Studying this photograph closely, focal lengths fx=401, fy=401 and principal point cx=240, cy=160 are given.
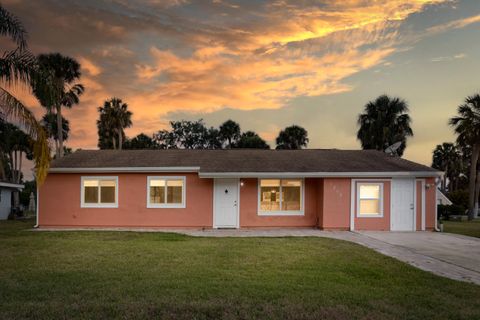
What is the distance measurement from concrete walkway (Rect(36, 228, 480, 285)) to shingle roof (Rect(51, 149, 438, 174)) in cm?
264

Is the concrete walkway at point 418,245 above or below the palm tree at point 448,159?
below

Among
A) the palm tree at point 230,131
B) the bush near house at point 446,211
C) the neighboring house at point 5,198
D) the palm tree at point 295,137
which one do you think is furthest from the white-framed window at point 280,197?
the palm tree at point 230,131

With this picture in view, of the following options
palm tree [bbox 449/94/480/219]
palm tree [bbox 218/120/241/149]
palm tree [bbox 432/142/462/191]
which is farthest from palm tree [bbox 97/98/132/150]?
palm tree [bbox 432/142/462/191]

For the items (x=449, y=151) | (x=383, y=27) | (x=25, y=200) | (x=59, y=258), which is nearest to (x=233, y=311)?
(x=59, y=258)

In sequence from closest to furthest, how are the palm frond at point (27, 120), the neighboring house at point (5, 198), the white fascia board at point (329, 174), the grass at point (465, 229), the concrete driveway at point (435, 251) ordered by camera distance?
1. the concrete driveway at point (435, 251)
2. the palm frond at point (27, 120)
3. the white fascia board at point (329, 174)
4. the grass at point (465, 229)
5. the neighboring house at point (5, 198)

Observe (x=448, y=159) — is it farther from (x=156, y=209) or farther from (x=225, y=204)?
(x=156, y=209)

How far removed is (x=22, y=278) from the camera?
25.9 feet

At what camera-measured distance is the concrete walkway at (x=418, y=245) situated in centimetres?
940

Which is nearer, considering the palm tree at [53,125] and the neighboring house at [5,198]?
the neighboring house at [5,198]

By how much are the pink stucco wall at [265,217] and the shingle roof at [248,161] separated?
0.96 metres

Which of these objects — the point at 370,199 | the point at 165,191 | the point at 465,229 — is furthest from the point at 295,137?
the point at 165,191

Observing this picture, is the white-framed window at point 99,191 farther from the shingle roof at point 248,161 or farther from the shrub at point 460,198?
the shrub at point 460,198

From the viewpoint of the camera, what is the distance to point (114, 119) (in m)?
38.5

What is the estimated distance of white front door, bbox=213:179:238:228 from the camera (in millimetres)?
17531
